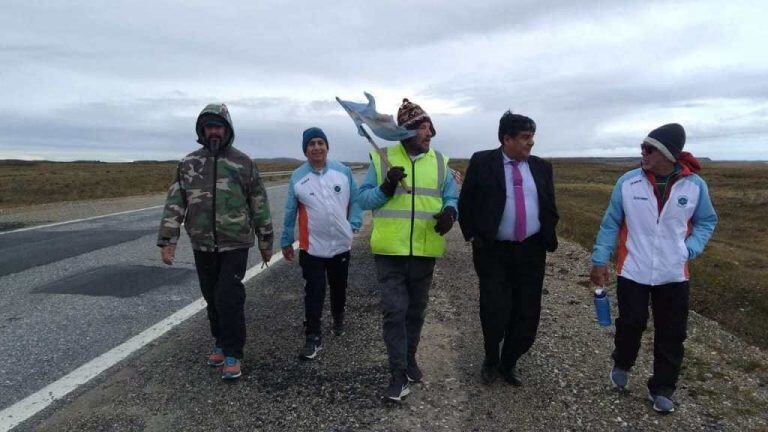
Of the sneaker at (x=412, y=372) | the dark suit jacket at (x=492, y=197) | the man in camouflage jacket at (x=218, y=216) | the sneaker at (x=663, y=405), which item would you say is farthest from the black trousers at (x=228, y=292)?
the sneaker at (x=663, y=405)

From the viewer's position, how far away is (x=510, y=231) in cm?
396

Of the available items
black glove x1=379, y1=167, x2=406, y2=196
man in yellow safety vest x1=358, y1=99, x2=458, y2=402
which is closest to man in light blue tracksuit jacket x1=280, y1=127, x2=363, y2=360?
man in yellow safety vest x1=358, y1=99, x2=458, y2=402

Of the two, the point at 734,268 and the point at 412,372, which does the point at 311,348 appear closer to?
the point at 412,372

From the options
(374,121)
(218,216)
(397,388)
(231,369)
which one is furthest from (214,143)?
(397,388)

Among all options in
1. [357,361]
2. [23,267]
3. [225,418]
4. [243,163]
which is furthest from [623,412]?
[23,267]

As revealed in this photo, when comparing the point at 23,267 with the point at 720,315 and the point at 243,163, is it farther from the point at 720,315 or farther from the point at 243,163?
the point at 720,315

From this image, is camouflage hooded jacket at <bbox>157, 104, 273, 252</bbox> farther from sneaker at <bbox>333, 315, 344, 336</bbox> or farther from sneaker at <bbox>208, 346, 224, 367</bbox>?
sneaker at <bbox>333, 315, 344, 336</bbox>

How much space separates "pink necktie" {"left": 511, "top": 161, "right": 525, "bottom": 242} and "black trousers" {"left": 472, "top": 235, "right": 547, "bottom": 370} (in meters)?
0.08

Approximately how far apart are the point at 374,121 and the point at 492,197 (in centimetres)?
105

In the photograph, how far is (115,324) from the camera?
17.2 feet

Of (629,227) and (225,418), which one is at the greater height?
(629,227)

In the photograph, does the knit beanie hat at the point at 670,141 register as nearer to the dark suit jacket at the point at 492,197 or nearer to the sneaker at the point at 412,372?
the dark suit jacket at the point at 492,197

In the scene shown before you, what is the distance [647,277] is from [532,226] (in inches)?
34.2

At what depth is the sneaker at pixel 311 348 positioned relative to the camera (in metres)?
4.41
